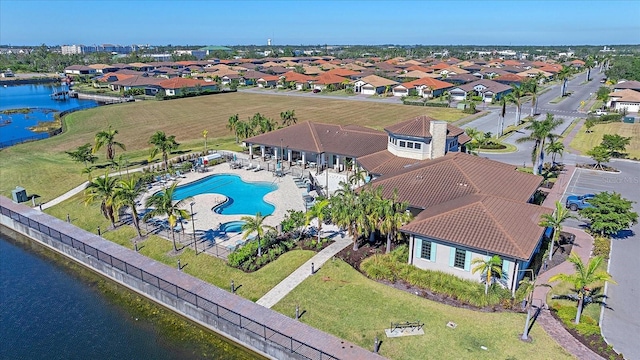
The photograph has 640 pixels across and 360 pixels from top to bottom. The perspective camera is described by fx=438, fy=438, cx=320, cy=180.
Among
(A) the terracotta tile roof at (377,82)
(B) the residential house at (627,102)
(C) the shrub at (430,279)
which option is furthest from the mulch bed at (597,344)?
(A) the terracotta tile roof at (377,82)

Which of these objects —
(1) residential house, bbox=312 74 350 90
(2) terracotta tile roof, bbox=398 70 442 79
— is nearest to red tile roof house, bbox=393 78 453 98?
(1) residential house, bbox=312 74 350 90

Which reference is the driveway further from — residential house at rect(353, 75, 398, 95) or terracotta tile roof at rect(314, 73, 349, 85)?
terracotta tile roof at rect(314, 73, 349, 85)

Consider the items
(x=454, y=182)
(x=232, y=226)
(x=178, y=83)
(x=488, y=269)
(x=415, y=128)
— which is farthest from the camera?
(x=178, y=83)

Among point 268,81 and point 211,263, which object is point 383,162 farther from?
point 268,81

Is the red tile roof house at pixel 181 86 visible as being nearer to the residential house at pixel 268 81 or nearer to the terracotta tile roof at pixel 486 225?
the residential house at pixel 268 81

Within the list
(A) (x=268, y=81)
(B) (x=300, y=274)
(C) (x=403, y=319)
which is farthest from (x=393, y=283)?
(A) (x=268, y=81)
